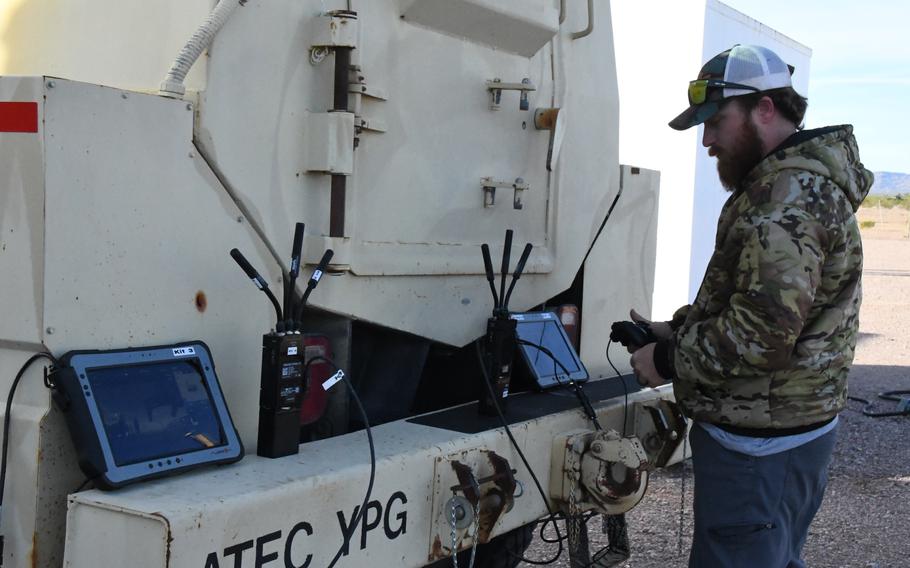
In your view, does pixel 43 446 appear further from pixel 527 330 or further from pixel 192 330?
pixel 527 330

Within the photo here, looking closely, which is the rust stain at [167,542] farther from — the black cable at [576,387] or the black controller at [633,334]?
the black controller at [633,334]

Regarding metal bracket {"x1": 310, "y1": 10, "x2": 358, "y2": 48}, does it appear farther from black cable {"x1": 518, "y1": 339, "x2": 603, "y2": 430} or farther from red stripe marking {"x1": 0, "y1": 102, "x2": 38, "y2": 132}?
black cable {"x1": 518, "y1": 339, "x2": 603, "y2": 430}

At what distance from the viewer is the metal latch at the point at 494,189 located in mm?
3029

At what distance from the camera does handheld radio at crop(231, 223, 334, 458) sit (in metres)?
2.23

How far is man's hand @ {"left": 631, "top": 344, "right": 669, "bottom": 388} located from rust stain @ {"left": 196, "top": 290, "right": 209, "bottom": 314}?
1.21 m

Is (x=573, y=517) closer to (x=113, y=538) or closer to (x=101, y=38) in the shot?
(x=113, y=538)

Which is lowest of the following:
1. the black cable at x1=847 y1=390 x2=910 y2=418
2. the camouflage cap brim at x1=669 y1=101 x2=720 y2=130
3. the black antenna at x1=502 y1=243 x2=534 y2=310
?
the black cable at x1=847 y1=390 x2=910 y2=418

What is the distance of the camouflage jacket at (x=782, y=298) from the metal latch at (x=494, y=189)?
63 centimetres

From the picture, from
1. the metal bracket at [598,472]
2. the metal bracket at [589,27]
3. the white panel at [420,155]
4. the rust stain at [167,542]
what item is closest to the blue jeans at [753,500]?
the metal bracket at [598,472]

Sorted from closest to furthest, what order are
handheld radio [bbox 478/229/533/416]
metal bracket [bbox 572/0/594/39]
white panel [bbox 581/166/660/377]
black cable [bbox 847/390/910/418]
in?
handheld radio [bbox 478/229/533/416], metal bracket [bbox 572/0/594/39], white panel [bbox 581/166/660/377], black cable [bbox 847/390/910/418]

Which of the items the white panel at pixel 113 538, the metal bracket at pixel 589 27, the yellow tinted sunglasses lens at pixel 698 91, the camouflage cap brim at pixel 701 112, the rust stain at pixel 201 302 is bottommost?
the white panel at pixel 113 538

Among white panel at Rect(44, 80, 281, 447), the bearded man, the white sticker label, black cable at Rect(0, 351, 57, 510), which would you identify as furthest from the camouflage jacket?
black cable at Rect(0, 351, 57, 510)

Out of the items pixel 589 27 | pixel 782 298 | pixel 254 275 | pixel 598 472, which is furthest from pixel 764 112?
pixel 254 275

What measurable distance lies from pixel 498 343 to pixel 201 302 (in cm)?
92
